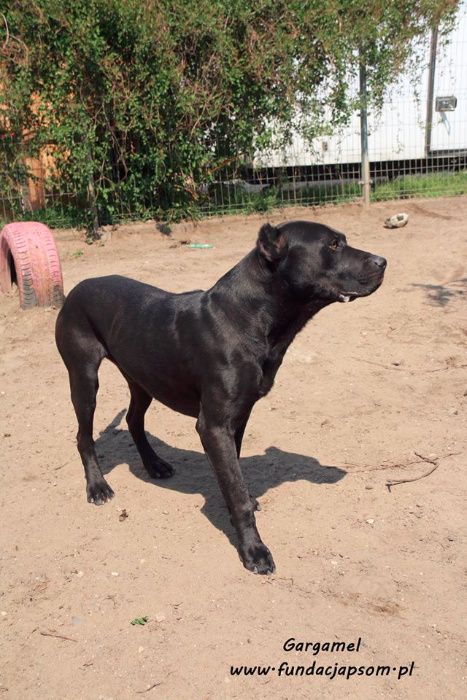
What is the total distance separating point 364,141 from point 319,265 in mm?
9513

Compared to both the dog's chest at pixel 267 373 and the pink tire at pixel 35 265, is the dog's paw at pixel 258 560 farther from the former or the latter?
the pink tire at pixel 35 265

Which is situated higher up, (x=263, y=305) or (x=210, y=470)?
(x=263, y=305)

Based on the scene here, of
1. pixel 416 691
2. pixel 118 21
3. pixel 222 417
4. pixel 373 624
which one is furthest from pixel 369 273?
pixel 118 21

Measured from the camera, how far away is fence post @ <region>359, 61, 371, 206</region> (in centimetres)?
1250

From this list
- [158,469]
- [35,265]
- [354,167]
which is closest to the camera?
[158,469]

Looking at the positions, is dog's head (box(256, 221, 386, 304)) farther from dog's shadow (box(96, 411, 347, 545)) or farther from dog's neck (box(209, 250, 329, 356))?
dog's shadow (box(96, 411, 347, 545))

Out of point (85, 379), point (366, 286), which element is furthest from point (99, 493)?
point (366, 286)

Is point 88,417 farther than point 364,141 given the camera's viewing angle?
No

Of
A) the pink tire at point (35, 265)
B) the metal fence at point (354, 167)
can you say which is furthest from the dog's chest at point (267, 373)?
the metal fence at point (354, 167)

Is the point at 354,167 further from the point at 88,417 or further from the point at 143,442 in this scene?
the point at 88,417

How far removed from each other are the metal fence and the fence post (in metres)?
0.02

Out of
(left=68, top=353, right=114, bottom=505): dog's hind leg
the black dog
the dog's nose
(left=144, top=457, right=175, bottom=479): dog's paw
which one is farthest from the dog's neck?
(left=144, top=457, right=175, bottom=479): dog's paw

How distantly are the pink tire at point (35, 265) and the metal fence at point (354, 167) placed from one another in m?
3.55

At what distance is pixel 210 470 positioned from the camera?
17.7 feet
